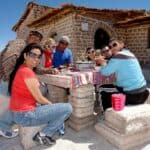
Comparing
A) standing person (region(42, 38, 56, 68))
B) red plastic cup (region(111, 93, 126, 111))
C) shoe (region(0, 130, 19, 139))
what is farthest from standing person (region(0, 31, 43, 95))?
red plastic cup (region(111, 93, 126, 111))

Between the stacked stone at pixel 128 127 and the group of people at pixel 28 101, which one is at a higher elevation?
the group of people at pixel 28 101

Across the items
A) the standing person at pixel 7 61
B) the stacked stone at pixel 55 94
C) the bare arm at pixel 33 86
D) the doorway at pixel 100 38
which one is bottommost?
the stacked stone at pixel 55 94

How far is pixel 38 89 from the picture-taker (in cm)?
341

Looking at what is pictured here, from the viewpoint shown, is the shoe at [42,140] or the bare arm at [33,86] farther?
the shoe at [42,140]

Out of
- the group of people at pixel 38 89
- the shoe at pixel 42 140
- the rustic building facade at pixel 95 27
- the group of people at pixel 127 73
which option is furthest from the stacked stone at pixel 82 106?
the rustic building facade at pixel 95 27

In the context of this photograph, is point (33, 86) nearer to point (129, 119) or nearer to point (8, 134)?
point (8, 134)

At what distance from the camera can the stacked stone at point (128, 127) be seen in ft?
11.8

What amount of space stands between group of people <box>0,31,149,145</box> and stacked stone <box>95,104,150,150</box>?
1.15ft

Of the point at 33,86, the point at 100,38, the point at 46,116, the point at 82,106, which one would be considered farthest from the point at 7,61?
the point at 100,38

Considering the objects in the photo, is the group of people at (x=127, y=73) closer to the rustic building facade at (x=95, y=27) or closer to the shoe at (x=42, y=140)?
the shoe at (x=42, y=140)

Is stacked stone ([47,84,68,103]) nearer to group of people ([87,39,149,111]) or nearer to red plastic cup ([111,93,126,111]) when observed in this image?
group of people ([87,39,149,111])

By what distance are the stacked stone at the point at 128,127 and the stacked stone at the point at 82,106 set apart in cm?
46

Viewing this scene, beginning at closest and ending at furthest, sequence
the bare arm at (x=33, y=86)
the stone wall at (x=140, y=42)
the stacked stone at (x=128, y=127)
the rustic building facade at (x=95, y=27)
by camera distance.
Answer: the bare arm at (x=33, y=86), the stacked stone at (x=128, y=127), the rustic building facade at (x=95, y=27), the stone wall at (x=140, y=42)

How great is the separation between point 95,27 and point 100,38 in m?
0.73
